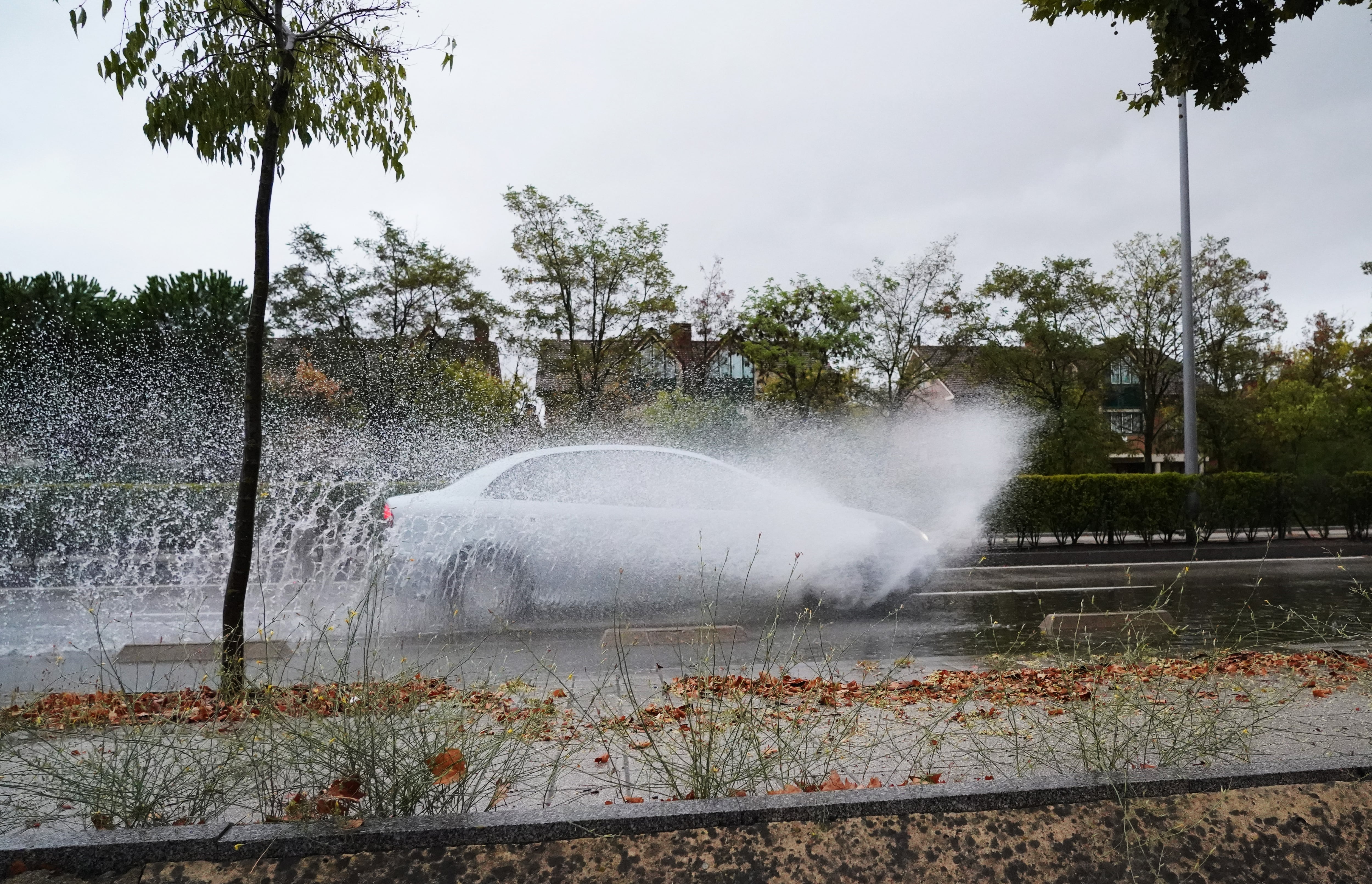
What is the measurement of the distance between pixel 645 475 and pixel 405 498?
2149 millimetres

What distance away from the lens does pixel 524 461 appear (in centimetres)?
796

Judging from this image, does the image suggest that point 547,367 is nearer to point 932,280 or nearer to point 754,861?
point 932,280

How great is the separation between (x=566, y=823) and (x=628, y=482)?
19.5 ft

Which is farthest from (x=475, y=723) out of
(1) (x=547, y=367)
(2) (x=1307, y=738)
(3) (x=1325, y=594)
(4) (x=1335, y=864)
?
(1) (x=547, y=367)

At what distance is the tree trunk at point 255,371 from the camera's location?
4.55 metres

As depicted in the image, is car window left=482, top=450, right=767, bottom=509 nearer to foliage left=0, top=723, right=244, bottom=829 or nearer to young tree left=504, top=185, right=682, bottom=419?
foliage left=0, top=723, right=244, bottom=829

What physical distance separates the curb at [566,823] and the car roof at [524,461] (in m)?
5.27

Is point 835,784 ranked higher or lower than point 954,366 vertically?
lower

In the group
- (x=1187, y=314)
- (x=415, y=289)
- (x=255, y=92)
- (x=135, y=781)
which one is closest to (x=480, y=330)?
(x=415, y=289)

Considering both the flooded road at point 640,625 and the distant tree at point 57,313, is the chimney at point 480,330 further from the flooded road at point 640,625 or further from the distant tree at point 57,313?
the flooded road at point 640,625

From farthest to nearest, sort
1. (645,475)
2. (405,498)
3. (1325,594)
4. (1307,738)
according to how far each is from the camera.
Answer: (1325,594), (645,475), (405,498), (1307,738)

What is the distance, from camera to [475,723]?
2822mm

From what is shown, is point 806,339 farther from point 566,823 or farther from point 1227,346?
point 566,823

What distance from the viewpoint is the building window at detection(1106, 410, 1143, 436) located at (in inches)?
1484
